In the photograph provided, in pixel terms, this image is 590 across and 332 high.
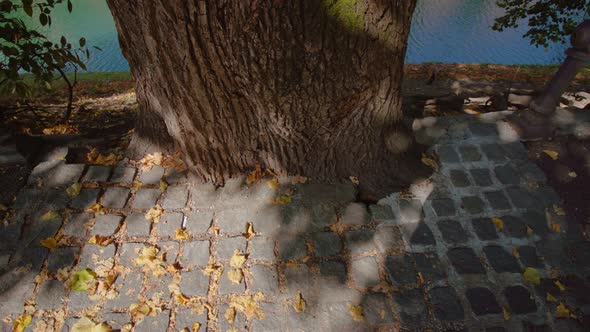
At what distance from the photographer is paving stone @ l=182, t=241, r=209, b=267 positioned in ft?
6.75

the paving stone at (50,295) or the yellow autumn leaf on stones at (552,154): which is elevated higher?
the yellow autumn leaf on stones at (552,154)

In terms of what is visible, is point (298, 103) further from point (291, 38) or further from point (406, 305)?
point (406, 305)

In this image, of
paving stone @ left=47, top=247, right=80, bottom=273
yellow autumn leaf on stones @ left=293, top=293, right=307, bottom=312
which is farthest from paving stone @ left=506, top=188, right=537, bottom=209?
paving stone @ left=47, top=247, right=80, bottom=273

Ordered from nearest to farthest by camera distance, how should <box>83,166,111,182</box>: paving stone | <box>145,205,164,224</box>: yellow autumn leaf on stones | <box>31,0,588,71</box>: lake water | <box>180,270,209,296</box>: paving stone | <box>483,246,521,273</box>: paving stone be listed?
<box>180,270,209,296</box>: paving stone → <box>483,246,521,273</box>: paving stone → <box>145,205,164,224</box>: yellow autumn leaf on stones → <box>83,166,111,182</box>: paving stone → <box>31,0,588,71</box>: lake water

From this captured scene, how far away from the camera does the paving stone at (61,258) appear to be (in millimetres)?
2022

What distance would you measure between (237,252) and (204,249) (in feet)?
0.70

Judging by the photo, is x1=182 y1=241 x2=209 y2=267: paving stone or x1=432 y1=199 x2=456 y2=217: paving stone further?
x1=432 y1=199 x2=456 y2=217: paving stone

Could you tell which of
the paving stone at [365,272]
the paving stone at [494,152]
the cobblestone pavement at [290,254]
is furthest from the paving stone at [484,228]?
the paving stone at [365,272]

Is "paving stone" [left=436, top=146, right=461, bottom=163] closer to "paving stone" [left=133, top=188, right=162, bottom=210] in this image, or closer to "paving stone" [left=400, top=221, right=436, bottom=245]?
"paving stone" [left=400, top=221, right=436, bottom=245]

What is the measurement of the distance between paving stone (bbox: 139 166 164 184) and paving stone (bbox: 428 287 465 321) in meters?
2.01

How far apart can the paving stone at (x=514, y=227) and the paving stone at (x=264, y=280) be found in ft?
5.05

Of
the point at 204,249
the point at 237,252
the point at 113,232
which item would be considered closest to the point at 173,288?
the point at 204,249

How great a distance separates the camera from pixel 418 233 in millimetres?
2201

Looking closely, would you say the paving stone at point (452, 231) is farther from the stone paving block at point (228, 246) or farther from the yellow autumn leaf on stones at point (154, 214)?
the yellow autumn leaf on stones at point (154, 214)
